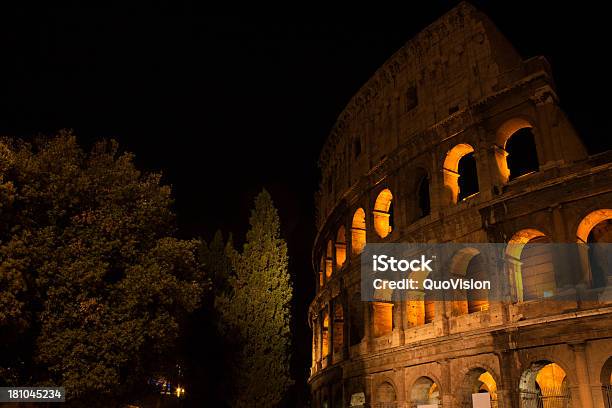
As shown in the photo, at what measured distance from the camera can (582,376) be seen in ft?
44.9

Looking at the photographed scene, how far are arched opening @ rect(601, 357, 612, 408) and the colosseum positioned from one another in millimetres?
30

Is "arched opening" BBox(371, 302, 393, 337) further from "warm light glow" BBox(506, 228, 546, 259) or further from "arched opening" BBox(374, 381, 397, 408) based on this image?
"warm light glow" BBox(506, 228, 546, 259)

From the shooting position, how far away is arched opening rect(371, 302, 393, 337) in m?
20.9

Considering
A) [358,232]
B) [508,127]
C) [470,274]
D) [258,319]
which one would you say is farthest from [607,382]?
[258,319]

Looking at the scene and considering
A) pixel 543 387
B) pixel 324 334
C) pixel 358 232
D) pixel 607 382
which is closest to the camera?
pixel 607 382

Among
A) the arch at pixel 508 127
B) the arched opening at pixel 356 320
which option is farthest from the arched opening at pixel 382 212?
the arch at pixel 508 127

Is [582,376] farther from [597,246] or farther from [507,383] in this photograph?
[597,246]

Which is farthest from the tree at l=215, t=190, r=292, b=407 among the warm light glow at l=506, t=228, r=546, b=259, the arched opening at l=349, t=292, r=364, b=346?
the warm light glow at l=506, t=228, r=546, b=259

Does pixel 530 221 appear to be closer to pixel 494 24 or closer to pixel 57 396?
pixel 494 24

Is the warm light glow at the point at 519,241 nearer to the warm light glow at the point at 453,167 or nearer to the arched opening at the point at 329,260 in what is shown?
the warm light glow at the point at 453,167

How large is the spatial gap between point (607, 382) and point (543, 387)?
4.40m

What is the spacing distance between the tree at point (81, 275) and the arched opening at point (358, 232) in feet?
32.6

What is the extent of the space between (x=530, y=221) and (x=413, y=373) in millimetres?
6454

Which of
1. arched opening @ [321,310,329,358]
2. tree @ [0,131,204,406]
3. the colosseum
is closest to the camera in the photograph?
tree @ [0,131,204,406]
